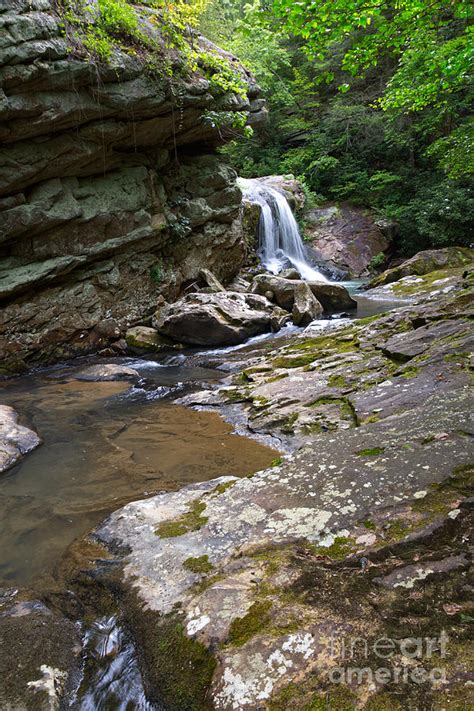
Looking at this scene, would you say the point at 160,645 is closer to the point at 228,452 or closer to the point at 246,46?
the point at 228,452

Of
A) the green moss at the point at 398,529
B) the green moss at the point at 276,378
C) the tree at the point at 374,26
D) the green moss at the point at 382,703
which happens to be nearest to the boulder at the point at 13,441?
the green moss at the point at 276,378

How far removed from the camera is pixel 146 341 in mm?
11109

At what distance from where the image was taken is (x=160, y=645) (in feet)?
6.08

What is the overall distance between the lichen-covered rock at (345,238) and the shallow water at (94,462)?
49.4 feet

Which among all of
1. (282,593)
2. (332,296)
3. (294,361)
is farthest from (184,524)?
(332,296)

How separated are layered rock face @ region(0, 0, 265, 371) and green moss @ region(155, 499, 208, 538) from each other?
8.48 meters

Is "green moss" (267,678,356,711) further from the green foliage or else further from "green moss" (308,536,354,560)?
the green foliage

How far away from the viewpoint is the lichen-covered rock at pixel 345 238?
2054cm

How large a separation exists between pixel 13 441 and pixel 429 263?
605 inches

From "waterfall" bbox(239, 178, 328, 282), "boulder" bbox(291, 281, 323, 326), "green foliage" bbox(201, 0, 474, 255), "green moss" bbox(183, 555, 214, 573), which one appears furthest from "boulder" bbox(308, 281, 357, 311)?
"green moss" bbox(183, 555, 214, 573)

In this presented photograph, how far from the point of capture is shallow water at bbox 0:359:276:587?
3.29 metres

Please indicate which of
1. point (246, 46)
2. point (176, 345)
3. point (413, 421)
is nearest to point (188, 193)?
point (176, 345)

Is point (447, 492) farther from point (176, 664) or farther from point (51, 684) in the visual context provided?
point (51, 684)

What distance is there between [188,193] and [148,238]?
2442 millimetres
